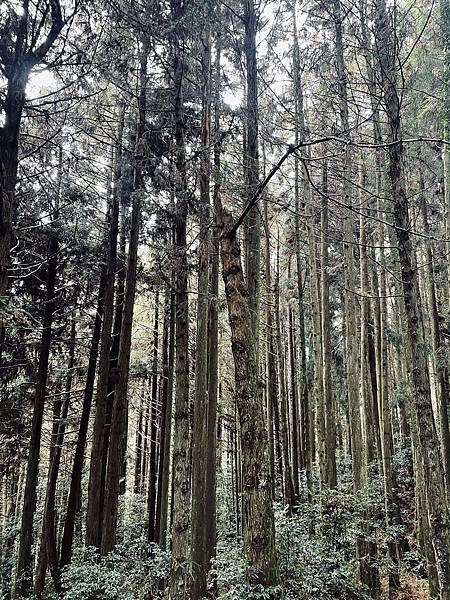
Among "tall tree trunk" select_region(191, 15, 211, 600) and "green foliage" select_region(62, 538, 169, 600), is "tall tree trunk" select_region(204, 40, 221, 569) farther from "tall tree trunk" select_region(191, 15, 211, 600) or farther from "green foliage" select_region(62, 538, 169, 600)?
"green foliage" select_region(62, 538, 169, 600)

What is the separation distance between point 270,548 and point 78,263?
28.8 feet

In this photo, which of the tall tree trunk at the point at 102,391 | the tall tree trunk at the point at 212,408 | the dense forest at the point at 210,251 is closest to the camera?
the dense forest at the point at 210,251

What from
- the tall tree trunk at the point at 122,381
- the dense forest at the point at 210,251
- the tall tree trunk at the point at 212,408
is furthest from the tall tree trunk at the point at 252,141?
the tall tree trunk at the point at 122,381

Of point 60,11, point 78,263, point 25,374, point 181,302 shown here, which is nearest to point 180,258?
point 181,302

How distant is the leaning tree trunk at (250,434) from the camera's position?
454 cm

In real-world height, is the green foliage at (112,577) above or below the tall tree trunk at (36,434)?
below

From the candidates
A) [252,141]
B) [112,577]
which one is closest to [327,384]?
[252,141]

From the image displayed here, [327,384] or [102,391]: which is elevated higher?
[327,384]

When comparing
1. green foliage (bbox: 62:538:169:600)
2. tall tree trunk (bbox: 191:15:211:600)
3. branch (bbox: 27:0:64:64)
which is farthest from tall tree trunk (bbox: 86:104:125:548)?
branch (bbox: 27:0:64:64)

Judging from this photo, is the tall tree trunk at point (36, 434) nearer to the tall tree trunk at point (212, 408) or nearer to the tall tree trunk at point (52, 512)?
the tall tree trunk at point (52, 512)

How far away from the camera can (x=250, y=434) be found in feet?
15.9

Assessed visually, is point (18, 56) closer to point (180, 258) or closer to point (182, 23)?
point (182, 23)

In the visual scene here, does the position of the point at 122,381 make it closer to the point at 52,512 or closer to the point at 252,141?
→ the point at 252,141

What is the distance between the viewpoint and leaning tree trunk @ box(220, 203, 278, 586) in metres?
4.54
